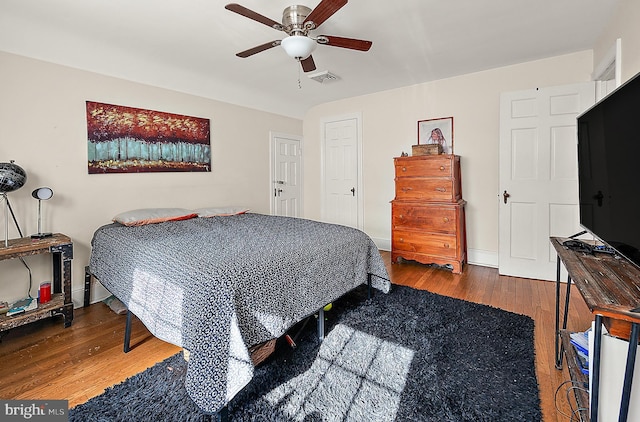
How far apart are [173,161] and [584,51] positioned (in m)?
4.64

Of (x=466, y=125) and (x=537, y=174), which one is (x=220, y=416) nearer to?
(x=537, y=174)

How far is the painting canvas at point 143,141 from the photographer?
117 inches

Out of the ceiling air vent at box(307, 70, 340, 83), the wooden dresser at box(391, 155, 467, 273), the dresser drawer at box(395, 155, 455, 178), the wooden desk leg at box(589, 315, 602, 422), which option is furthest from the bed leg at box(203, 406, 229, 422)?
the ceiling air vent at box(307, 70, 340, 83)

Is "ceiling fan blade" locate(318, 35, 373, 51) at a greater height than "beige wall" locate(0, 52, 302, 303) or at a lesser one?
greater

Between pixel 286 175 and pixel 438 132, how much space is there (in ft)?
8.00

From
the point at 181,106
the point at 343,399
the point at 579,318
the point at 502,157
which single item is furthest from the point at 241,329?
the point at 502,157

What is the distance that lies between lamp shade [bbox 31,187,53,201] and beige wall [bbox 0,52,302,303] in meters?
0.24

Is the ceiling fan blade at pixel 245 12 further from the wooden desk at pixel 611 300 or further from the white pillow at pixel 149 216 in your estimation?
the wooden desk at pixel 611 300

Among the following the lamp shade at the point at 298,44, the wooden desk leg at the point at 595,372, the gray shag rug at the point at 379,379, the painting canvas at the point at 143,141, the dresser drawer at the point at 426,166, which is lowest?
the gray shag rug at the point at 379,379

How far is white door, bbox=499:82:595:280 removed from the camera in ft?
10.4

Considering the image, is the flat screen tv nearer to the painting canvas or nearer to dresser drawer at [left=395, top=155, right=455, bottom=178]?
dresser drawer at [left=395, top=155, right=455, bottom=178]

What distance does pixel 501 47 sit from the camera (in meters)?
3.09

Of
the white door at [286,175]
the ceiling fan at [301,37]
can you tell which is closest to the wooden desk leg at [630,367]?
the ceiling fan at [301,37]

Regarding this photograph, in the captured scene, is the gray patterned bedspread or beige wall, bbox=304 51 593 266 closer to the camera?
the gray patterned bedspread
